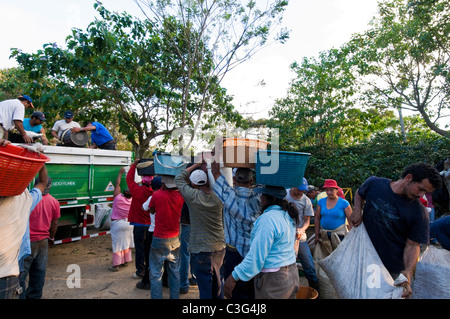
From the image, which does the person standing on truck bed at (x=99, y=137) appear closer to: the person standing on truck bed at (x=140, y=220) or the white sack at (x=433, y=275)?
the person standing on truck bed at (x=140, y=220)

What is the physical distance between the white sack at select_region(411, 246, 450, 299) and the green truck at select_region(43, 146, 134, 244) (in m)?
5.27

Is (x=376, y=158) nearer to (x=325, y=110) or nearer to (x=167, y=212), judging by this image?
(x=325, y=110)

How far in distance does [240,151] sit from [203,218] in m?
0.94

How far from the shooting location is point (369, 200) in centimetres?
281

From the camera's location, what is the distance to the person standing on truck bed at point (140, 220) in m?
4.64

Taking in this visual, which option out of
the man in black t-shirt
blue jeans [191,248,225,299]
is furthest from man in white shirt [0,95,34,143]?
the man in black t-shirt

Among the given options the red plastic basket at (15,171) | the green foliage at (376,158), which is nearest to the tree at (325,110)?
the green foliage at (376,158)

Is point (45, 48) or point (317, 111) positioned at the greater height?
point (45, 48)

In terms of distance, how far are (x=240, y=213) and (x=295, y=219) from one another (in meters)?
0.59

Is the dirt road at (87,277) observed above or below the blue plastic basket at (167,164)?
below

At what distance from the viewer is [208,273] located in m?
3.12

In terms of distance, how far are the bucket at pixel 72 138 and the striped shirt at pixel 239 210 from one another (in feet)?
14.0

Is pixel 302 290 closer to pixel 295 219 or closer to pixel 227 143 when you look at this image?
pixel 295 219

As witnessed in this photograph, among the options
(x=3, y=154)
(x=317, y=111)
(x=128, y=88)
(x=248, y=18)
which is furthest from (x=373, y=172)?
(x=3, y=154)
